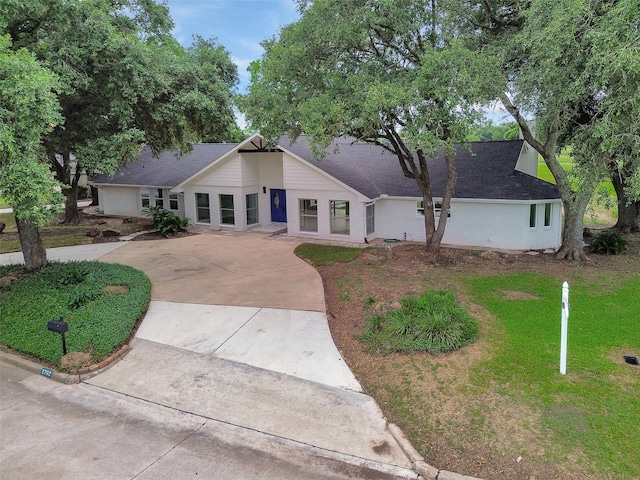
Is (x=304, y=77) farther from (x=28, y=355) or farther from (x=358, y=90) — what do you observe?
(x=28, y=355)

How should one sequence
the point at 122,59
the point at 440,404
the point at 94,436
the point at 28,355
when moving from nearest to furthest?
the point at 94,436 < the point at 440,404 < the point at 28,355 < the point at 122,59

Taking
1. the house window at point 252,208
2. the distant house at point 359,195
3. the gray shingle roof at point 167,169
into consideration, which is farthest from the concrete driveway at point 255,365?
the gray shingle roof at point 167,169

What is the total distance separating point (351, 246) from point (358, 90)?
7946 millimetres

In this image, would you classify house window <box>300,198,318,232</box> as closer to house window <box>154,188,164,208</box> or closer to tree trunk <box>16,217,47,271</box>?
house window <box>154,188,164,208</box>

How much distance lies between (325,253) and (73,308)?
9199mm

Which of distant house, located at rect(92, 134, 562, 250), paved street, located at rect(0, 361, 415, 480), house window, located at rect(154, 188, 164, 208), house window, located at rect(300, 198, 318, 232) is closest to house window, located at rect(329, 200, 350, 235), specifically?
distant house, located at rect(92, 134, 562, 250)

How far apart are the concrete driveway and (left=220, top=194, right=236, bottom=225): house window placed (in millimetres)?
8437

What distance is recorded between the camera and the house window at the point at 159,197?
2594cm

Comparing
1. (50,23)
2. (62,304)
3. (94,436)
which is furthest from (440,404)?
(50,23)

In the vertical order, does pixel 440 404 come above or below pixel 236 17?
below

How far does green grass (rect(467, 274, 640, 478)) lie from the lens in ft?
19.0

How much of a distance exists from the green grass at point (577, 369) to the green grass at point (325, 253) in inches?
208

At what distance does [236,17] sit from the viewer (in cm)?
1764

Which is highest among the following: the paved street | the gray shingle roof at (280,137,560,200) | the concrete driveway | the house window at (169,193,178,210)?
the gray shingle roof at (280,137,560,200)
